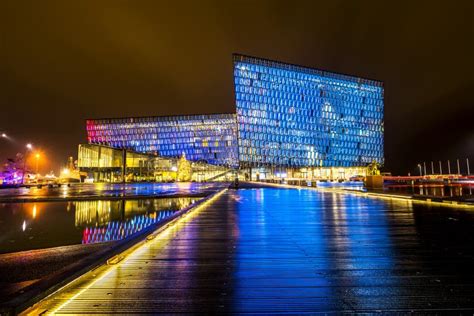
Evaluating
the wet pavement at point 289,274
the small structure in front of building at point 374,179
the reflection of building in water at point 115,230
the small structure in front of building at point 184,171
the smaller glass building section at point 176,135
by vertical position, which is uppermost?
the smaller glass building section at point 176,135

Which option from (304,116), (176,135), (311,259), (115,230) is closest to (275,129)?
(304,116)

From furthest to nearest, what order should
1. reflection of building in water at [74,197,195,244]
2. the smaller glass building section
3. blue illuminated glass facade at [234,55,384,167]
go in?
the smaller glass building section < blue illuminated glass facade at [234,55,384,167] < reflection of building in water at [74,197,195,244]

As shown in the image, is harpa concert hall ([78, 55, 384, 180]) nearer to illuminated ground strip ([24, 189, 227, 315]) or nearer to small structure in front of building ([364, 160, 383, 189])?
small structure in front of building ([364, 160, 383, 189])

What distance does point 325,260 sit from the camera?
5.97 metres

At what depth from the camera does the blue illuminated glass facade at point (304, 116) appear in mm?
104875

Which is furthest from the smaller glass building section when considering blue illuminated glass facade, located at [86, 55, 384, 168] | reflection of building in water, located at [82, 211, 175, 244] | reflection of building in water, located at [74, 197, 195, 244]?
reflection of building in water, located at [82, 211, 175, 244]

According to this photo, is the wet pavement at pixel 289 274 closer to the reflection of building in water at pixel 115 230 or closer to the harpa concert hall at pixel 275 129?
the reflection of building in water at pixel 115 230

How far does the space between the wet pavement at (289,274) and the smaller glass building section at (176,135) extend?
104 metres

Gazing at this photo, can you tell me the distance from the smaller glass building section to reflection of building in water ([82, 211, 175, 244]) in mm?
96277

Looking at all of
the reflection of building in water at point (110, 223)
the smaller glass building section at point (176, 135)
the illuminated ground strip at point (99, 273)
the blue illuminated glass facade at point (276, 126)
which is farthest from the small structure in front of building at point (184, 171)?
the illuminated ground strip at point (99, 273)

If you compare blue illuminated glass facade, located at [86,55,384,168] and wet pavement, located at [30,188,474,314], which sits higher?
blue illuminated glass facade, located at [86,55,384,168]

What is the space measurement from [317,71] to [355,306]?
12162 cm

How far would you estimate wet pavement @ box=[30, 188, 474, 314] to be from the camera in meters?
3.94

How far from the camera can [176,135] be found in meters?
118
